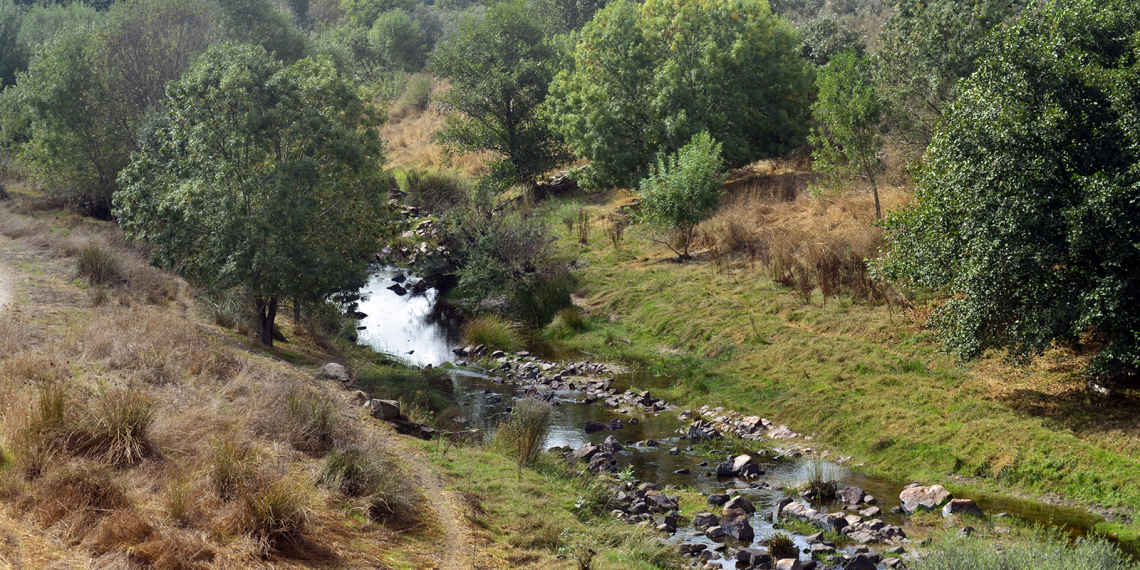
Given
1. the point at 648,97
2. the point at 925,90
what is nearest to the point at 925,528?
the point at 925,90

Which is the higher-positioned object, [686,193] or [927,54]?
[927,54]

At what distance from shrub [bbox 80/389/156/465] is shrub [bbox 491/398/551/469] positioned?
198 inches

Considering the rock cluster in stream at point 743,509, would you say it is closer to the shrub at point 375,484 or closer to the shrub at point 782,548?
the shrub at point 782,548

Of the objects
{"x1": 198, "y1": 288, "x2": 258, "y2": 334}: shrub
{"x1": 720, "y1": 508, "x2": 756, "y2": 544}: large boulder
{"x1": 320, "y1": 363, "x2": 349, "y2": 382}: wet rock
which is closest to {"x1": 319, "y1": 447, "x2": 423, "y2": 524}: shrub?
{"x1": 720, "y1": 508, "x2": 756, "y2": 544}: large boulder

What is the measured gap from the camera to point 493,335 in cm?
2286

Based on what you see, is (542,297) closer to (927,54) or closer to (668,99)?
(668,99)

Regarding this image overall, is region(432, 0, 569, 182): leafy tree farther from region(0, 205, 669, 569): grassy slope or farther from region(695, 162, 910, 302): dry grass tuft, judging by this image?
region(0, 205, 669, 569): grassy slope

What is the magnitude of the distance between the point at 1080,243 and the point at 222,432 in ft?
38.5

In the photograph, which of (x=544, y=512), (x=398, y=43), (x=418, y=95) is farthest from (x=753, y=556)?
(x=398, y=43)

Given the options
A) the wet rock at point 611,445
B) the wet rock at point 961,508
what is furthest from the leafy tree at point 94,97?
the wet rock at point 961,508

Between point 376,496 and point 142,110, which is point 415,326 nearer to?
point 142,110

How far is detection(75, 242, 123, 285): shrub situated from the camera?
19172 mm

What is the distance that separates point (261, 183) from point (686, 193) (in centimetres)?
1305

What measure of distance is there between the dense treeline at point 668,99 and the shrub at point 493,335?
2.40 metres
